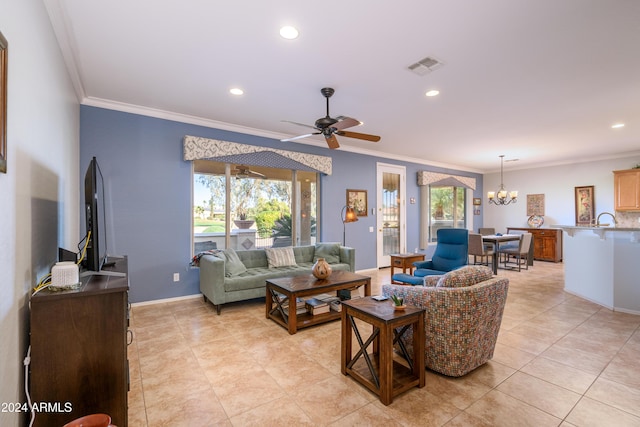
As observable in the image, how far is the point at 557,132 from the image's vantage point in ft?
17.3

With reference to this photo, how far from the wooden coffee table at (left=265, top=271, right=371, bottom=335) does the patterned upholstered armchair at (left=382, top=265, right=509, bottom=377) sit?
1.20 m

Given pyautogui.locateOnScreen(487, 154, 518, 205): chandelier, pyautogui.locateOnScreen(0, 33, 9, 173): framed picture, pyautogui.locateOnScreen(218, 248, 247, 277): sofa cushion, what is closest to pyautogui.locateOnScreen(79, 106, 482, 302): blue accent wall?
pyautogui.locateOnScreen(218, 248, 247, 277): sofa cushion

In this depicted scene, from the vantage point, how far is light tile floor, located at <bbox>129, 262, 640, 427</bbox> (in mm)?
1920

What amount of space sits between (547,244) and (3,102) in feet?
32.9

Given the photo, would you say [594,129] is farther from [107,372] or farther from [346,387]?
[107,372]

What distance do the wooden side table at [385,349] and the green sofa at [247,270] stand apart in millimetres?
1926

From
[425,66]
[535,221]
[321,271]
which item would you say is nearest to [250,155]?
[321,271]

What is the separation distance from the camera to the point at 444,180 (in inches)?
328

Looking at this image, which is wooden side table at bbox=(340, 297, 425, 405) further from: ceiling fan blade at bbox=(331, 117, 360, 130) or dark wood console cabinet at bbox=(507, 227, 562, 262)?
dark wood console cabinet at bbox=(507, 227, 562, 262)

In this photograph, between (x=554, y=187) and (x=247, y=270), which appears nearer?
(x=247, y=270)

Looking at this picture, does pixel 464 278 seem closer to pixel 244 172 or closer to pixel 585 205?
pixel 244 172

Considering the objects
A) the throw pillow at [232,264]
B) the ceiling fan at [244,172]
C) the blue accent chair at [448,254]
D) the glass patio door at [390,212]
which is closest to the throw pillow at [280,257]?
the throw pillow at [232,264]

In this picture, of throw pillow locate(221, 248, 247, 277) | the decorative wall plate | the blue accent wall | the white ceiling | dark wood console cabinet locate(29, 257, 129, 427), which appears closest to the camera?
dark wood console cabinet locate(29, 257, 129, 427)

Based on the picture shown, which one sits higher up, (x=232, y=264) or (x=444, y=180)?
(x=444, y=180)
